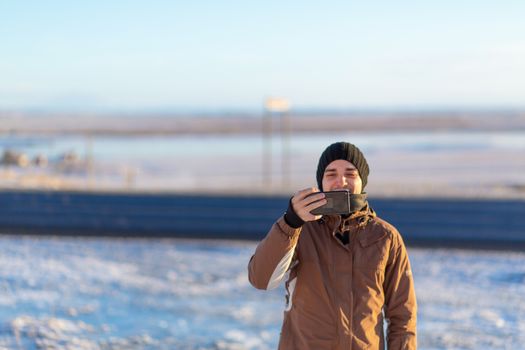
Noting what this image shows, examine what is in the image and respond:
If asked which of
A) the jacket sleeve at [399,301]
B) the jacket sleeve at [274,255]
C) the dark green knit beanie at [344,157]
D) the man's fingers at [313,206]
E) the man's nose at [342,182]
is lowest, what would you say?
the jacket sleeve at [399,301]

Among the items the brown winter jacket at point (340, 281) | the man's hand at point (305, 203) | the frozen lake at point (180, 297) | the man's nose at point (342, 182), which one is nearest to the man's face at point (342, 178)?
the man's nose at point (342, 182)

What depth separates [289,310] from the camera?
2.80 meters

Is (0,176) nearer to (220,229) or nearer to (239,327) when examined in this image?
(220,229)

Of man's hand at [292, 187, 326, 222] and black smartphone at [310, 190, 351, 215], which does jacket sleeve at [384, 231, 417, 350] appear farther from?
man's hand at [292, 187, 326, 222]

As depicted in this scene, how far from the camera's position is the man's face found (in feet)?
8.94

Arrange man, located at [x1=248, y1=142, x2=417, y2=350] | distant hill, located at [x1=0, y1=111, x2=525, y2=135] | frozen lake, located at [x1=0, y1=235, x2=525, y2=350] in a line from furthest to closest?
distant hill, located at [x1=0, y1=111, x2=525, y2=135] < frozen lake, located at [x1=0, y1=235, x2=525, y2=350] < man, located at [x1=248, y1=142, x2=417, y2=350]

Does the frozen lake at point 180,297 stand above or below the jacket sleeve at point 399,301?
below

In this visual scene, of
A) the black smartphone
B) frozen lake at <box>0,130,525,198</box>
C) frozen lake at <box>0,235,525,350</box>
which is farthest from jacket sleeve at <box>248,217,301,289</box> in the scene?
frozen lake at <box>0,130,525,198</box>

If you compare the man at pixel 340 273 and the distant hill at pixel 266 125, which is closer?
the man at pixel 340 273

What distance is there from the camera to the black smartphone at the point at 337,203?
2.55 metres

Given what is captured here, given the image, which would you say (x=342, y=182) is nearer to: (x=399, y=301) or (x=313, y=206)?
(x=313, y=206)

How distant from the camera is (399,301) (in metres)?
2.75

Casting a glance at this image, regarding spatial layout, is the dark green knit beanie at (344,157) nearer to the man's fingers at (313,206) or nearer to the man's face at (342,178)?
the man's face at (342,178)

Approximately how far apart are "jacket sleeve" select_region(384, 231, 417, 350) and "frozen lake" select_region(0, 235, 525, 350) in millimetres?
2689
